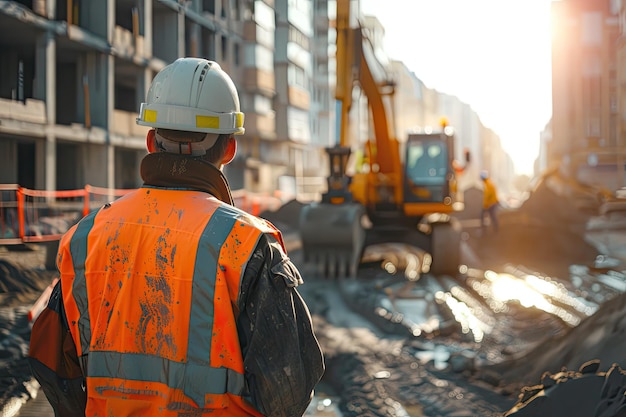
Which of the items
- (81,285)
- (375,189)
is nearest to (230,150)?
(81,285)

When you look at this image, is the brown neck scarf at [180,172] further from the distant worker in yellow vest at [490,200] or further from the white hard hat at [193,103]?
the distant worker in yellow vest at [490,200]

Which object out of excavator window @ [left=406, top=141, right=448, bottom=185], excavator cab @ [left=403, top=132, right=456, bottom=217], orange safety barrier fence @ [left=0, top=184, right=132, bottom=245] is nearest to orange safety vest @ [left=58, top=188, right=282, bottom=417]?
orange safety barrier fence @ [left=0, top=184, right=132, bottom=245]

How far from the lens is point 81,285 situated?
1.95 meters

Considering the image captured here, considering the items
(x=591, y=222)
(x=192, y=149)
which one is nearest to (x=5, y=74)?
(x=591, y=222)

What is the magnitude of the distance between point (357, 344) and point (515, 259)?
9.76 m

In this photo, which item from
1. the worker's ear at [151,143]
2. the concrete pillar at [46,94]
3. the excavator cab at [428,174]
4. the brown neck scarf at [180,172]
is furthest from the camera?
the concrete pillar at [46,94]

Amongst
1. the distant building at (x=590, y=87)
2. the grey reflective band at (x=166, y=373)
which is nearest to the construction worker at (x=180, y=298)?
the grey reflective band at (x=166, y=373)

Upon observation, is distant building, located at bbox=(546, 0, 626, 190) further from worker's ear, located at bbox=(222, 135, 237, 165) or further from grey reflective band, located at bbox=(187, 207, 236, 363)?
grey reflective band, located at bbox=(187, 207, 236, 363)

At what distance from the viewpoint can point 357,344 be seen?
7391mm

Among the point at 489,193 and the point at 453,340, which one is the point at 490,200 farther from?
the point at 453,340

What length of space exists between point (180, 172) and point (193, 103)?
0.73 feet

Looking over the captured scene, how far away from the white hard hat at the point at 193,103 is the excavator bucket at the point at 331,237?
9.33 m

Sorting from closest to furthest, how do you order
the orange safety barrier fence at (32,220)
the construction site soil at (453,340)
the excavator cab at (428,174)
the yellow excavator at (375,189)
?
the construction site soil at (453,340)
the orange safety barrier fence at (32,220)
the yellow excavator at (375,189)
the excavator cab at (428,174)

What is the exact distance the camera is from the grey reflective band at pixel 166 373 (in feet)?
5.87
